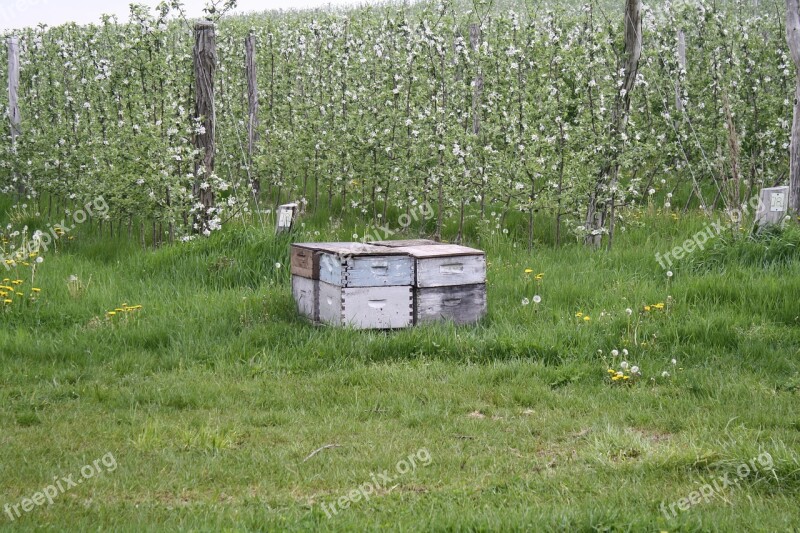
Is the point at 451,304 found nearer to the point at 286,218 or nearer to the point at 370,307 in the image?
the point at 370,307

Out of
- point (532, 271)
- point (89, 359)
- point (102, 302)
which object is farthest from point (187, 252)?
point (532, 271)

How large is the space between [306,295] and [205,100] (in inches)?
164

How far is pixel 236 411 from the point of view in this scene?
20.4 ft

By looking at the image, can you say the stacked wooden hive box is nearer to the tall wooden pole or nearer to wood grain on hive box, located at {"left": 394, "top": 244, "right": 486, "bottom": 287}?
wood grain on hive box, located at {"left": 394, "top": 244, "right": 486, "bottom": 287}

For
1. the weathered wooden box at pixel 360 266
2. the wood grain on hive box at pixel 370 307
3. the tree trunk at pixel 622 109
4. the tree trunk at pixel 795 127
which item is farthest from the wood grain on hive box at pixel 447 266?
the tree trunk at pixel 795 127

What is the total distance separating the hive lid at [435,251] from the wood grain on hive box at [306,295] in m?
0.83

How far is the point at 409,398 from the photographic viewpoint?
21.1 ft

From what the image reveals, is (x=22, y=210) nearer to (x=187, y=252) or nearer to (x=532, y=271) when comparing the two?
(x=187, y=252)

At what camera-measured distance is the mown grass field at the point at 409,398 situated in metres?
4.57

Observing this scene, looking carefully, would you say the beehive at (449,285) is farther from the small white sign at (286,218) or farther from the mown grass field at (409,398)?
the small white sign at (286,218)

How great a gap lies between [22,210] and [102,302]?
6.36 m

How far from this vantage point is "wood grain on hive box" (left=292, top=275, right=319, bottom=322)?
8062 mm

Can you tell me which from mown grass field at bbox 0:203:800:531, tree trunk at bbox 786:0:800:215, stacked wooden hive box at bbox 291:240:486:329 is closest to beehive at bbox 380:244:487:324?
stacked wooden hive box at bbox 291:240:486:329

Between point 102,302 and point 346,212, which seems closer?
point 102,302
